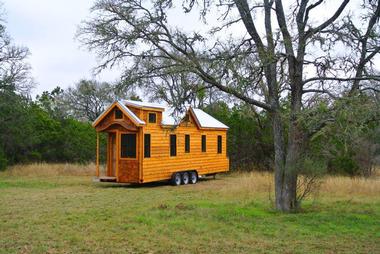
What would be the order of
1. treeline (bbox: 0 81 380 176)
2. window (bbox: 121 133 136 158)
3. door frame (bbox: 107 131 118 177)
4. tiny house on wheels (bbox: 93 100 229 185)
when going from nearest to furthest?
tiny house on wheels (bbox: 93 100 229 185) → window (bbox: 121 133 136 158) → door frame (bbox: 107 131 118 177) → treeline (bbox: 0 81 380 176)

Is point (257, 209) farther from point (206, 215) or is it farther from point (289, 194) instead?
point (206, 215)

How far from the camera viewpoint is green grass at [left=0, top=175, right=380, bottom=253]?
7738 millimetres

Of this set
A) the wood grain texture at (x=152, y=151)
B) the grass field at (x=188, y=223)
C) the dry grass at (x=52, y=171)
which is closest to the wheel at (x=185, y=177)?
the wood grain texture at (x=152, y=151)

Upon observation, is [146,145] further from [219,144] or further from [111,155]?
[219,144]

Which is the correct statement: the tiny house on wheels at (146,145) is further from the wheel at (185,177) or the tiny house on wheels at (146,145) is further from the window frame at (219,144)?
the window frame at (219,144)

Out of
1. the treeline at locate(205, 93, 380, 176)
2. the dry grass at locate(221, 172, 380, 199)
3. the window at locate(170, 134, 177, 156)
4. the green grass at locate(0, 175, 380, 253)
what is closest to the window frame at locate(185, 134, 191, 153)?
the window at locate(170, 134, 177, 156)

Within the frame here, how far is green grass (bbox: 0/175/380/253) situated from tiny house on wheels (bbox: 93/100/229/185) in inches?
173

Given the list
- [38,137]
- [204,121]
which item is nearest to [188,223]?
[204,121]

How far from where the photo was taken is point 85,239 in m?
8.20

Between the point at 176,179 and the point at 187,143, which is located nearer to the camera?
the point at 176,179

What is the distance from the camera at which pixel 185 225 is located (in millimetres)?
9617

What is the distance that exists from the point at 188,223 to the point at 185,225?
249mm

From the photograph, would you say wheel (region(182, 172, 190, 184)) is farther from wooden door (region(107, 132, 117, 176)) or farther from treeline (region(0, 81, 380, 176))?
treeline (region(0, 81, 380, 176))

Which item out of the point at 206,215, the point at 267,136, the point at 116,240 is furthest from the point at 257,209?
the point at 267,136
